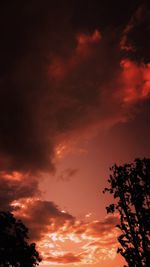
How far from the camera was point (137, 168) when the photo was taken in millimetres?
24875

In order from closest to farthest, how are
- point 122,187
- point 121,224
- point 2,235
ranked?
point 121,224 < point 122,187 < point 2,235

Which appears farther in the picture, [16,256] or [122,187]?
[16,256]

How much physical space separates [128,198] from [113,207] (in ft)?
4.41

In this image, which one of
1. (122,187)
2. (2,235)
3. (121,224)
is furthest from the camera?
(2,235)

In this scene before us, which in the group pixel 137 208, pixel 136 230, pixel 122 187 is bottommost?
pixel 136 230

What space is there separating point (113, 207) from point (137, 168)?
11.6 feet

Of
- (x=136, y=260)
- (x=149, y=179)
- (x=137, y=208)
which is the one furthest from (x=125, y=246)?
(x=149, y=179)

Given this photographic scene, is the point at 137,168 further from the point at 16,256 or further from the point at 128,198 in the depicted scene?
the point at 16,256

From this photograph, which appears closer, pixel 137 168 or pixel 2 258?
pixel 137 168

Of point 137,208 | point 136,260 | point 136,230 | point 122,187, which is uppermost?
point 122,187

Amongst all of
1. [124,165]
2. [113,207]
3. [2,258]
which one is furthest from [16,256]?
[124,165]

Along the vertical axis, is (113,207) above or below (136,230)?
above

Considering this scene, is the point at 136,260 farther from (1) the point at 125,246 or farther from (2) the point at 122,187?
(2) the point at 122,187

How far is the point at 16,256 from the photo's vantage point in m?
34.1
